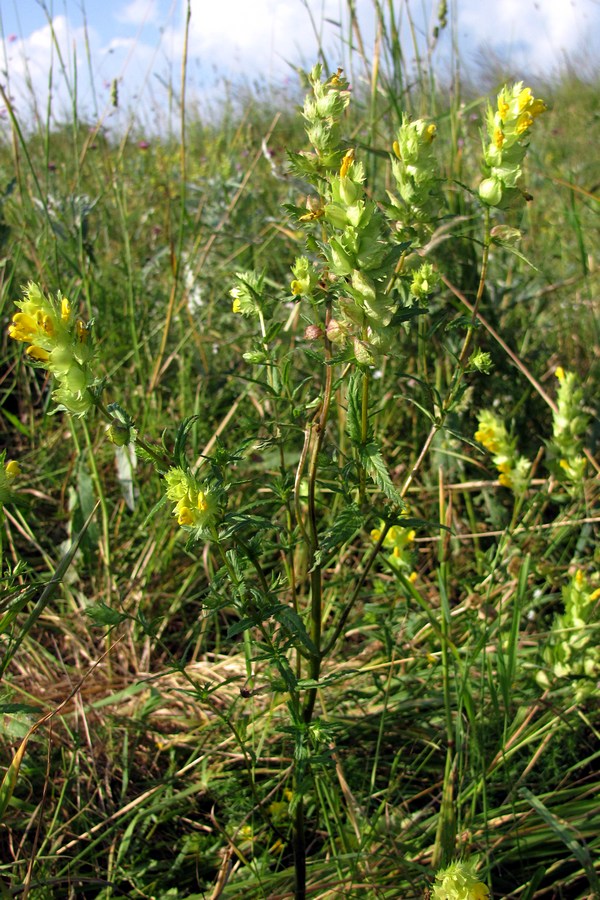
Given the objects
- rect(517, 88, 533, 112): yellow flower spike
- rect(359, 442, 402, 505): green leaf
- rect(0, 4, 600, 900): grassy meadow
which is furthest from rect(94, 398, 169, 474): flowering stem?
rect(517, 88, 533, 112): yellow flower spike

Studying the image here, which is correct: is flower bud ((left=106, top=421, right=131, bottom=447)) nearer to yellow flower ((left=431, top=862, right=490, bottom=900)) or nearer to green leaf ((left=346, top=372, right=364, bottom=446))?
green leaf ((left=346, top=372, right=364, bottom=446))

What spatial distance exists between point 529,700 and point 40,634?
45.2 inches

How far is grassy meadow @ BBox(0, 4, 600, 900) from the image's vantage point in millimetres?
925

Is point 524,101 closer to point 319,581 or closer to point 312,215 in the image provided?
point 312,215

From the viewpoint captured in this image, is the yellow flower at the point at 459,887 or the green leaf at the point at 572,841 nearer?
the yellow flower at the point at 459,887

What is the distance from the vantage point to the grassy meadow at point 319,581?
925mm

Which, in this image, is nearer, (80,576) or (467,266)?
(80,576)

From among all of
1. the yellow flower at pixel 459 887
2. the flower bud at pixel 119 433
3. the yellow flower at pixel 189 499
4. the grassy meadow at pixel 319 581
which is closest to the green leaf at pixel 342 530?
the grassy meadow at pixel 319 581

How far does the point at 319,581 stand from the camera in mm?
1025

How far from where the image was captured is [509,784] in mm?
1205

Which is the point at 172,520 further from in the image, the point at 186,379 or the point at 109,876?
the point at 109,876

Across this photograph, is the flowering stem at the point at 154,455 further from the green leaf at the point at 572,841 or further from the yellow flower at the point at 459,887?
the green leaf at the point at 572,841

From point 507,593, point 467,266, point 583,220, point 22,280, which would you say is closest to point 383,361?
point 467,266

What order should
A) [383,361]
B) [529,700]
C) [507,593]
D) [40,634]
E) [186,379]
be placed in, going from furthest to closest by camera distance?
[186,379], [383,361], [40,634], [507,593], [529,700]
